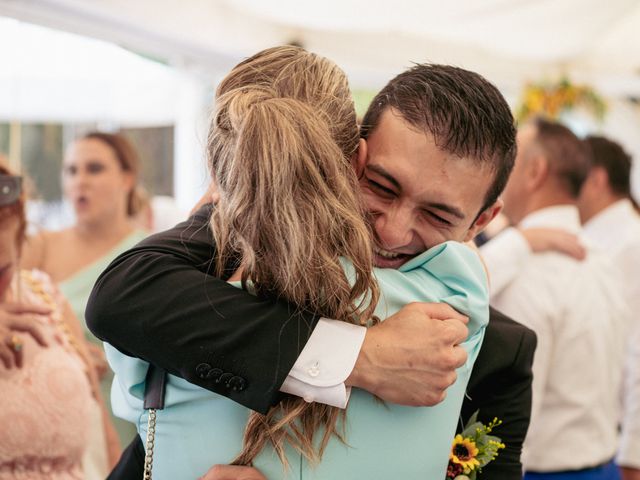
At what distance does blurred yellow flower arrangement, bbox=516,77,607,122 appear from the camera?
227 inches

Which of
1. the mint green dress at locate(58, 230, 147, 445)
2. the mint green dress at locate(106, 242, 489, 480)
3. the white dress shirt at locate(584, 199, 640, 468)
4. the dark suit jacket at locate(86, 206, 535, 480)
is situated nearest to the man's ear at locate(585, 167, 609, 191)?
the white dress shirt at locate(584, 199, 640, 468)

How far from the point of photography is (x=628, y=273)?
3.68m

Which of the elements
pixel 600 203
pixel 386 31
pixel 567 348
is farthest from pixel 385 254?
pixel 386 31

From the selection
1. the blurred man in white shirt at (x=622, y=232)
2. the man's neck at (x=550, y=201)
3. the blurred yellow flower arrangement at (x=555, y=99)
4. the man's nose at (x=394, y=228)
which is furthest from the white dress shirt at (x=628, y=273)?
the man's nose at (x=394, y=228)

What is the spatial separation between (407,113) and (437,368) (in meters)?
0.41

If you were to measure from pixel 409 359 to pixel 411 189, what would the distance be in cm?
28

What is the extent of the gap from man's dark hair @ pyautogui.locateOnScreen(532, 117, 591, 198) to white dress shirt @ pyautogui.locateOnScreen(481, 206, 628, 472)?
31 cm

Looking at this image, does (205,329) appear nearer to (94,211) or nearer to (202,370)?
(202,370)

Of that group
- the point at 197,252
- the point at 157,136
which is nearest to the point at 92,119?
the point at 157,136

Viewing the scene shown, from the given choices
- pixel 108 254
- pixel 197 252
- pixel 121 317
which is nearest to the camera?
pixel 121 317

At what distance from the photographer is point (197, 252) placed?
1.14m

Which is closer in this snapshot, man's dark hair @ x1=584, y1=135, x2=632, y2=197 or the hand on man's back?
the hand on man's back

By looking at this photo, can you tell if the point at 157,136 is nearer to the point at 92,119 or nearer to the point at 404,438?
the point at 92,119

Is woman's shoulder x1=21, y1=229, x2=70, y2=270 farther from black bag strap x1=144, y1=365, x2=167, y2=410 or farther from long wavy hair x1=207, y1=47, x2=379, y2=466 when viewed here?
long wavy hair x1=207, y1=47, x2=379, y2=466
